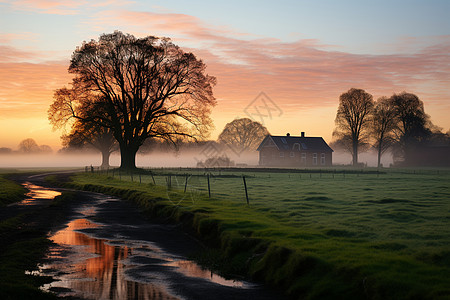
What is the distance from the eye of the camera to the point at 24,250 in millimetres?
16594

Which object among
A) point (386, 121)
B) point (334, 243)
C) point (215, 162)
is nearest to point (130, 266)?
point (334, 243)

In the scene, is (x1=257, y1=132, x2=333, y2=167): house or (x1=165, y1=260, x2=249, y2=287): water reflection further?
(x1=257, y1=132, x2=333, y2=167): house

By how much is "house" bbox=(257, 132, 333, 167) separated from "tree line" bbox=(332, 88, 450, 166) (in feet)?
43.9

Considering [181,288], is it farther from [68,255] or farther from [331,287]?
[68,255]

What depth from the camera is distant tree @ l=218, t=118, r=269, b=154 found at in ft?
451

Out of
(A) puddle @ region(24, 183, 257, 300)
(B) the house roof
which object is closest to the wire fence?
(A) puddle @ region(24, 183, 257, 300)

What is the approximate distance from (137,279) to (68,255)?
174 inches

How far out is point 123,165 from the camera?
7100 centimetres

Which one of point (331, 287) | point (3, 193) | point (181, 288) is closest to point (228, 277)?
point (181, 288)

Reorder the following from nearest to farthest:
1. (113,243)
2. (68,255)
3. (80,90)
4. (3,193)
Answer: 1. (68,255)
2. (113,243)
3. (3,193)
4. (80,90)

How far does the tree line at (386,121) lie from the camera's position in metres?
112

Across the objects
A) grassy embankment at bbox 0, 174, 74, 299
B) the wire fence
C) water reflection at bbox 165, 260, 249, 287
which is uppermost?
the wire fence

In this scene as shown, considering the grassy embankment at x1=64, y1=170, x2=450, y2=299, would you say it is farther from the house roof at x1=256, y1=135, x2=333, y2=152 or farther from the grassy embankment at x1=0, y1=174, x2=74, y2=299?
the house roof at x1=256, y1=135, x2=333, y2=152

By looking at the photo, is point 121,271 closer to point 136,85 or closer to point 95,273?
point 95,273
